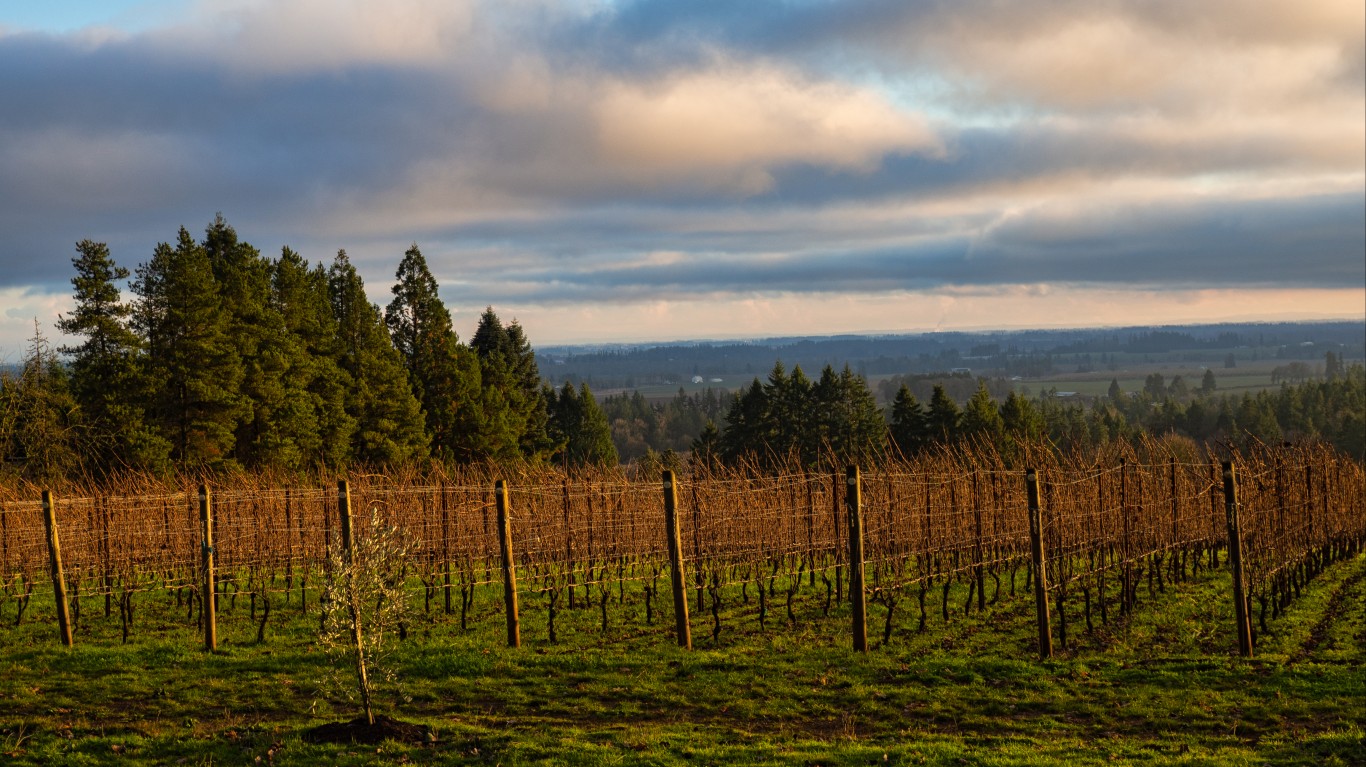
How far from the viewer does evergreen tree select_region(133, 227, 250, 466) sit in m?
36.2

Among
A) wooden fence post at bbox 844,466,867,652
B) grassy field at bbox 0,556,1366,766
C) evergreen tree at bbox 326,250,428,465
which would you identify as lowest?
grassy field at bbox 0,556,1366,766

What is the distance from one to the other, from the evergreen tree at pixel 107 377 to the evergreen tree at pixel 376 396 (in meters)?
8.94

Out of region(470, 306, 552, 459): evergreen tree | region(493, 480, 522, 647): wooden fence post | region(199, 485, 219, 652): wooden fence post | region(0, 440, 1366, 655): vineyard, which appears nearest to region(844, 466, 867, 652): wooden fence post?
region(0, 440, 1366, 655): vineyard

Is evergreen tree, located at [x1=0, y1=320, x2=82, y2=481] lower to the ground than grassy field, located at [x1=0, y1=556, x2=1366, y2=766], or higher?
higher

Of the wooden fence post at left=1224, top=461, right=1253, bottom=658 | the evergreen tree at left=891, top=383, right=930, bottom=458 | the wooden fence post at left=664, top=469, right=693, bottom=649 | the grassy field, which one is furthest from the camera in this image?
the evergreen tree at left=891, top=383, right=930, bottom=458

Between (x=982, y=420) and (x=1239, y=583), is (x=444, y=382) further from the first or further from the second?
(x=1239, y=583)

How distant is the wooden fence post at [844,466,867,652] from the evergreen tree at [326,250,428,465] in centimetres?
3241

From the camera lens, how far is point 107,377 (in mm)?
35750

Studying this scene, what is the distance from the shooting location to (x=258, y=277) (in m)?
42.8

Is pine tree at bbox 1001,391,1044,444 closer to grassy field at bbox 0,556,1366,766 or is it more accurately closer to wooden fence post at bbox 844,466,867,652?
grassy field at bbox 0,556,1366,766

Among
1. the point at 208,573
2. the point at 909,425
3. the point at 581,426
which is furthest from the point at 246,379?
the point at 909,425

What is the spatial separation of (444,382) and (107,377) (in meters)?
15.9

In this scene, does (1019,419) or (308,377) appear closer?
(308,377)

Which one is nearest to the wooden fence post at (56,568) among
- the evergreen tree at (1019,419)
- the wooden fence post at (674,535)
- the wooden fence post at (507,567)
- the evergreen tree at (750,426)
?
the wooden fence post at (507,567)
